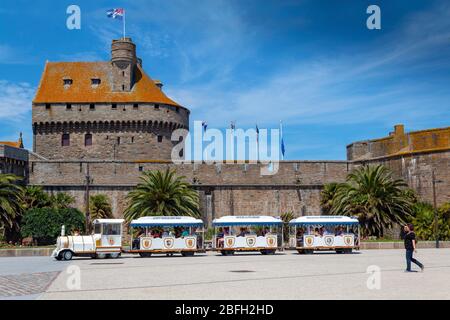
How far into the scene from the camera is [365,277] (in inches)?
576

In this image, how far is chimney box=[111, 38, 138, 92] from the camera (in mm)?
55750

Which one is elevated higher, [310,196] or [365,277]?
[310,196]

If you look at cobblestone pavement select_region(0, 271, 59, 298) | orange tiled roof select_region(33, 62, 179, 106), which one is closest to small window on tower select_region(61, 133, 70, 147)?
orange tiled roof select_region(33, 62, 179, 106)

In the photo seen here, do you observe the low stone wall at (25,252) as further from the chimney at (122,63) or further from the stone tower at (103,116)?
the chimney at (122,63)

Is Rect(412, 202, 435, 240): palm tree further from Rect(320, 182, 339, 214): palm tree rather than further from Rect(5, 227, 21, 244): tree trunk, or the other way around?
Rect(5, 227, 21, 244): tree trunk

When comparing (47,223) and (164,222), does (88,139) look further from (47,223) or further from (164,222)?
(164,222)

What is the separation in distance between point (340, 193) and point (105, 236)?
17.4m

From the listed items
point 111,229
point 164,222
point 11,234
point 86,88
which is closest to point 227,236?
point 164,222

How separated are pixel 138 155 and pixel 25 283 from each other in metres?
40.5

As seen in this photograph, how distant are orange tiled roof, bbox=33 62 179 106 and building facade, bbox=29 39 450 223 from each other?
0.32 ft

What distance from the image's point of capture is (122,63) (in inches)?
2195

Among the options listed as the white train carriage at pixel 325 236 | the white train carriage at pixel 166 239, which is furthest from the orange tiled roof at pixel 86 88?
the white train carriage at pixel 325 236
